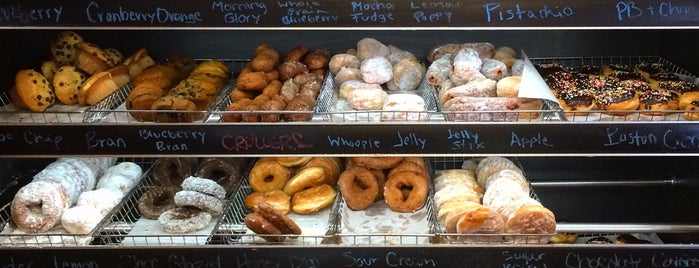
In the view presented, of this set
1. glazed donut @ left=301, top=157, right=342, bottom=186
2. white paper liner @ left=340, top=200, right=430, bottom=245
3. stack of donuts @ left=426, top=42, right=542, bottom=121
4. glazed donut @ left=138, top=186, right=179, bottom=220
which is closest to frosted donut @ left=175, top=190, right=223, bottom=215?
glazed donut @ left=138, top=186, right=179, bottom=220

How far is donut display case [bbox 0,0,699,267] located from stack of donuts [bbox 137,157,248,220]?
2cm

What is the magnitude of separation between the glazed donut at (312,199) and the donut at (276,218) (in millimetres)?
239

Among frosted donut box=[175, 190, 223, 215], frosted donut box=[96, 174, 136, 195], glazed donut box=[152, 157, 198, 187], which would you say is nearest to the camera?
frosted donut box=[175, 190, 223, 215]

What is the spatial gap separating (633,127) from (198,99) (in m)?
1.85

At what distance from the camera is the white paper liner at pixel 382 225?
284 centimetres

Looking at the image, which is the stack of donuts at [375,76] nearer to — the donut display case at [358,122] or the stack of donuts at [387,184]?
the donut display case at [358,122]

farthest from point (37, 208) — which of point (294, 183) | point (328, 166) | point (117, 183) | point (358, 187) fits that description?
point (358, 187)

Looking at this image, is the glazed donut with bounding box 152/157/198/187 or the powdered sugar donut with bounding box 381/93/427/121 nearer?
the powdered sugar donut with bounding box 381/93/427/121

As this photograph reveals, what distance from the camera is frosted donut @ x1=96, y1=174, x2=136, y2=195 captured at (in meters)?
3.12

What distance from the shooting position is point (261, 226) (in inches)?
107

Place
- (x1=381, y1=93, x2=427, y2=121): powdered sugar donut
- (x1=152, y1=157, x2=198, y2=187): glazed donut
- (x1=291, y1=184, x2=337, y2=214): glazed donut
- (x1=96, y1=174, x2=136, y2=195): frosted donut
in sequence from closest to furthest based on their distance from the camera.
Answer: (x1=381, y1=93, x2=427, y2=121): powdered sugar donut, (x1=291, y1=184, x2=337, y2=214): glazed donut, (x1=96, y1=174, x2=136, y2=195): frosted donut, (x1=152, y1=157, x2=198, y2=187): glazed donut

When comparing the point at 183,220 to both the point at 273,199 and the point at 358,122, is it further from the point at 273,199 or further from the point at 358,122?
the point at 358,122

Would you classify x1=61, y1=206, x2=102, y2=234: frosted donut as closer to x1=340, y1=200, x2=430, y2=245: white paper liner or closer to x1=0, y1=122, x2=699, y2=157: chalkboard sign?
x1=0, y1=122, x2=699, y2=157: chalkboard sign

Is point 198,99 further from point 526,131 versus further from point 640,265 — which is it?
point 640,265
